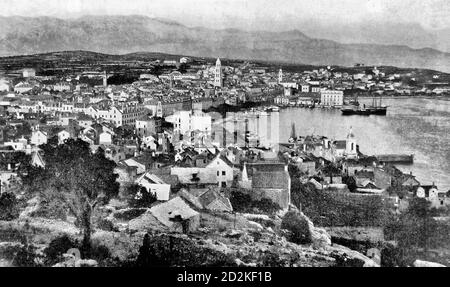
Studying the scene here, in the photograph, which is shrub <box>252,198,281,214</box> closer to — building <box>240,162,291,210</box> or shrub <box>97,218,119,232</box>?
building <box>240,162,291,210</box>

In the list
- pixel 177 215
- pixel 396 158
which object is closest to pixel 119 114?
pixel 177 215

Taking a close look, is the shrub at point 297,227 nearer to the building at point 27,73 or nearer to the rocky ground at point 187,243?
the rocky ground at point 187,243

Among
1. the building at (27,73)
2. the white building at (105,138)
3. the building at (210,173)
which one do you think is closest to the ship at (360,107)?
the building at (210,173)

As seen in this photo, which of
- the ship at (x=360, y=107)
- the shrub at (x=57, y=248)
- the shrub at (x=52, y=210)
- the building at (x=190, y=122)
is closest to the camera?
the shrub at (x=57, y=248)

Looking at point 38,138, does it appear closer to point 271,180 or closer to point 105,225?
point 105,225

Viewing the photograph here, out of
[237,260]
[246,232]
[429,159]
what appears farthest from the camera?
[429,159]
